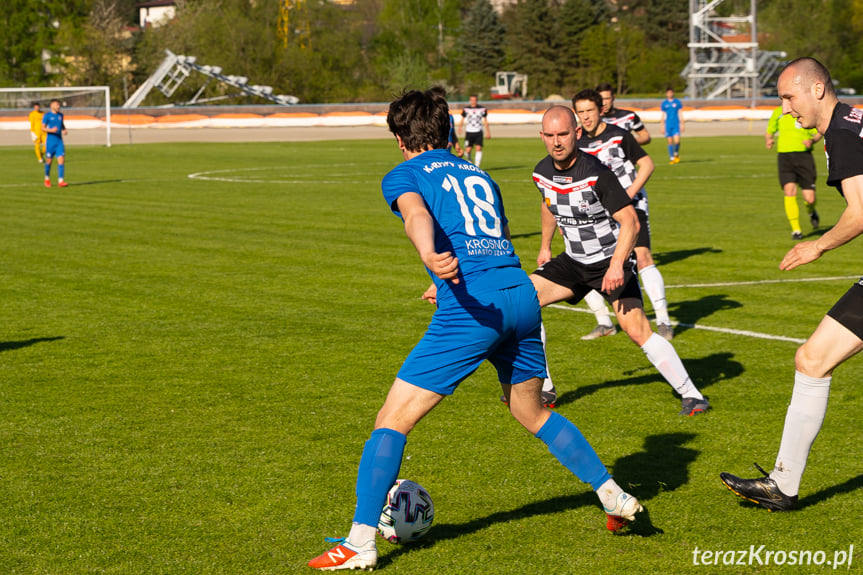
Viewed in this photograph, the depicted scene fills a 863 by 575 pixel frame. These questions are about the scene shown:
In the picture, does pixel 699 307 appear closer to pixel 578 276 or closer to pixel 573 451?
pixel 578 276

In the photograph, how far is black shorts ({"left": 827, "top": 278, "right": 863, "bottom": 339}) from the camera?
513 centimetres

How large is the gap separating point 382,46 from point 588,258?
99.5 meters

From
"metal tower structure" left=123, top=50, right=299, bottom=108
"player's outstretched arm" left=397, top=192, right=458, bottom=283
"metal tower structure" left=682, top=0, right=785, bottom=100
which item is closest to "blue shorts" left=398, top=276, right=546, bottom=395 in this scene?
"player's outstretched arm" left=397, top=192, right=458, bottom=283

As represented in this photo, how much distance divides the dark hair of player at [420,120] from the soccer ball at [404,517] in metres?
1.68

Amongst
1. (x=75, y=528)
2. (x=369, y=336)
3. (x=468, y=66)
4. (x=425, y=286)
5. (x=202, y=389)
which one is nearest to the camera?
(x=75, y=528)

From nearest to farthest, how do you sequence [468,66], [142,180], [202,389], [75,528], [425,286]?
[75,528], [202,389], [425,286], [142,180], [468,66]

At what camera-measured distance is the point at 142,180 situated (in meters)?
29.9

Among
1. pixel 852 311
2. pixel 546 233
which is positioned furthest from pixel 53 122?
pixel 852 311

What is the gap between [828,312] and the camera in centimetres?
530

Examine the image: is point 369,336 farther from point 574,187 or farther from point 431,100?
point 431,100

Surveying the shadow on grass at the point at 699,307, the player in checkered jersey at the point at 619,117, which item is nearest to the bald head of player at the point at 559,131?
the player in checkered jersey at the point at 619,117

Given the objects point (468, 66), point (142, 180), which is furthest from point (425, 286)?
point (468, 66)

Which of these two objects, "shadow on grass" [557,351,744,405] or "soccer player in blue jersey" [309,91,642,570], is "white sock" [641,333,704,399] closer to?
"shadow on grass" [557,351,744,405]

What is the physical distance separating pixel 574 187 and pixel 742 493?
260cm
